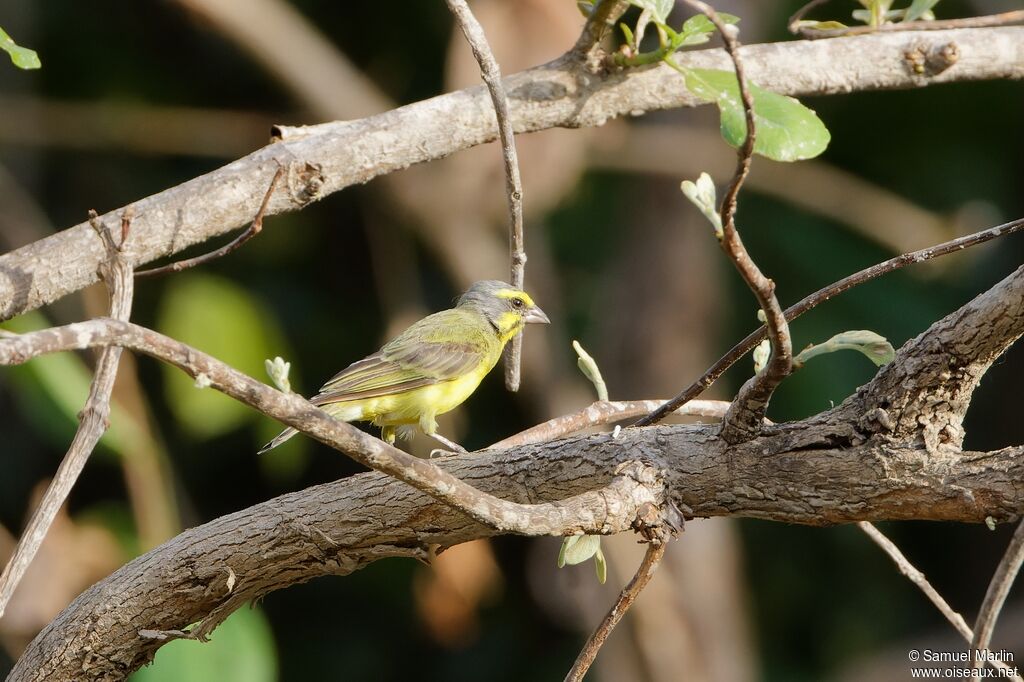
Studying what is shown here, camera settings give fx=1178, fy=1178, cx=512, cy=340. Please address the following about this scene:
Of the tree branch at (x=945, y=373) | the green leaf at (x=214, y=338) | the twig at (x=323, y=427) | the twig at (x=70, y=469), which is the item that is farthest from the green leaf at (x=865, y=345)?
the green leaf at (x=214, y=338)

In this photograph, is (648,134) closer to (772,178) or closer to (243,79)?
(772,178)

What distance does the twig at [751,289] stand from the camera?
5.15 ft

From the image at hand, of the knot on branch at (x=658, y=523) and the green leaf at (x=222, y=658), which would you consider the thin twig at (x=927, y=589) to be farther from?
the green leaf at (x=222, y=658)

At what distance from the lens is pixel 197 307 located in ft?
19.0

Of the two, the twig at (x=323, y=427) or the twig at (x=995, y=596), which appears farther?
the twig at (x=995, y=596)

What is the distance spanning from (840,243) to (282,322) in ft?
12.8

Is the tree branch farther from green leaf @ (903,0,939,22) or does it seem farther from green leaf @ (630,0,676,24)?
green leaf @ (903,0,939,22)

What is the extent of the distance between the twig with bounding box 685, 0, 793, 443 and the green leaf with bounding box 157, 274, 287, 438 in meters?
3.71

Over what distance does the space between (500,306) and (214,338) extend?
150 cm

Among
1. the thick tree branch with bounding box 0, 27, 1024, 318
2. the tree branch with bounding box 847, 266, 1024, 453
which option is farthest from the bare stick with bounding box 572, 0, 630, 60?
the tree branch with bounding box 847, 266, 1024, 453

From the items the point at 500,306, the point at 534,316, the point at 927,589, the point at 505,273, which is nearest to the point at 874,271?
the point at 927,589

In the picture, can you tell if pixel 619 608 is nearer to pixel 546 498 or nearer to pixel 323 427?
pixel 546 498

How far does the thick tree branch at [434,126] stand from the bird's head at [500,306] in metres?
1.66

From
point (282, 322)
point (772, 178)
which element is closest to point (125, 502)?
point (282, 322)
